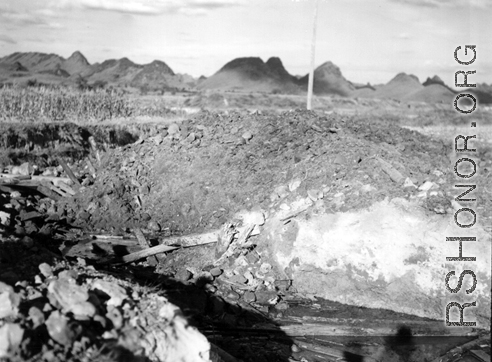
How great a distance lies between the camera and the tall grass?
1983 centimetres

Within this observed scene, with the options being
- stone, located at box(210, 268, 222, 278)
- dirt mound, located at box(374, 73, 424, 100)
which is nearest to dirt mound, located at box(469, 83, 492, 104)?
dirt mound, located at box(374, 73, 424, 100)

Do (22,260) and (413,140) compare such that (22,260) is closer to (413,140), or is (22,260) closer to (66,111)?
(413,140)

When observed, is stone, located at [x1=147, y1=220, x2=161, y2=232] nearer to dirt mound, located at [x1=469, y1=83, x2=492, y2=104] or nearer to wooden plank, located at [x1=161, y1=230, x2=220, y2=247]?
wooden plank, located at [x1=161, y1=230, x2=220, y2=247]

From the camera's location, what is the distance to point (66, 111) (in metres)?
21.4

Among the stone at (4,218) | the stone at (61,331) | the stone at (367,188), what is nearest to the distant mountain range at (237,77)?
the stone at (4,218)

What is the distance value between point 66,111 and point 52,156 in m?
6.68

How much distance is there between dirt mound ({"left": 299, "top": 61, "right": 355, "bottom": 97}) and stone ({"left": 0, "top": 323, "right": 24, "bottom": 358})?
169 feet

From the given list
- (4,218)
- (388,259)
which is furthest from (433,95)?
(4,218)

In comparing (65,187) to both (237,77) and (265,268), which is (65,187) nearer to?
(265,268)

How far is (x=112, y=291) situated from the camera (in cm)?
546

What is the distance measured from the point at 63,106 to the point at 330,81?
1566 inches

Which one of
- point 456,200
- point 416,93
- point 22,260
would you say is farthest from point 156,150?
point 416,93

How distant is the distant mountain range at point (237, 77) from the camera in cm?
5081

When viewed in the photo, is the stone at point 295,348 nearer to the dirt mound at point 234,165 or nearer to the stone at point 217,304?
the stone at point 217,304
